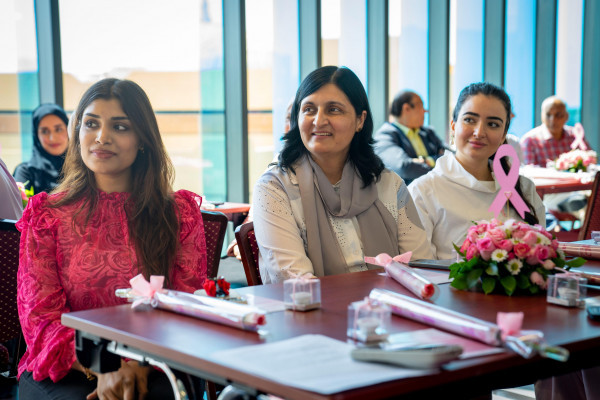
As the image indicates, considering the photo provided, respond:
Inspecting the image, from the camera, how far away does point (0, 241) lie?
7.78 ft

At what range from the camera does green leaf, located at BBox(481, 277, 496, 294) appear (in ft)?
5.98

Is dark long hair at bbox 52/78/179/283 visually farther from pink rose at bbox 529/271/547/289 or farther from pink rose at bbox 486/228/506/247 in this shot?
pink rose at bbox 529/271/547/289

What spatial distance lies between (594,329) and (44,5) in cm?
451

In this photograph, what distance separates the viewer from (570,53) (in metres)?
10.4

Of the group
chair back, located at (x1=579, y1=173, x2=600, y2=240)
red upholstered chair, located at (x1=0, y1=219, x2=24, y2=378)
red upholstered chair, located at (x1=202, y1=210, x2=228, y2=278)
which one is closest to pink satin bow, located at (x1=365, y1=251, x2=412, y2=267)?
red upholstered chair, located at (x1=202, y1=210, x2=228, y2=278)

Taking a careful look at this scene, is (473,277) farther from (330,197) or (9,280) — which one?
(9,280)

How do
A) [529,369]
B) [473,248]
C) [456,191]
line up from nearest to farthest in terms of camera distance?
[529,369] → [473,248] → [456,191]

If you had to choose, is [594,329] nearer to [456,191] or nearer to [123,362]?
[123,362]

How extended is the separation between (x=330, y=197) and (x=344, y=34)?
203 inches

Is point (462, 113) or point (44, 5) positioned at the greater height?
point (44, 5)

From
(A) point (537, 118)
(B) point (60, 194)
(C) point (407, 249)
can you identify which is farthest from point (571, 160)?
(B) point (60, 194)

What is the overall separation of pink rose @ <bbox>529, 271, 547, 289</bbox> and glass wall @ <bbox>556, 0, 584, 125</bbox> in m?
9.14

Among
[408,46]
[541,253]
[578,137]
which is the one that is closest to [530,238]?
[541,253]

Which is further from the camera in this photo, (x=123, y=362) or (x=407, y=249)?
(x=407, y=249)
